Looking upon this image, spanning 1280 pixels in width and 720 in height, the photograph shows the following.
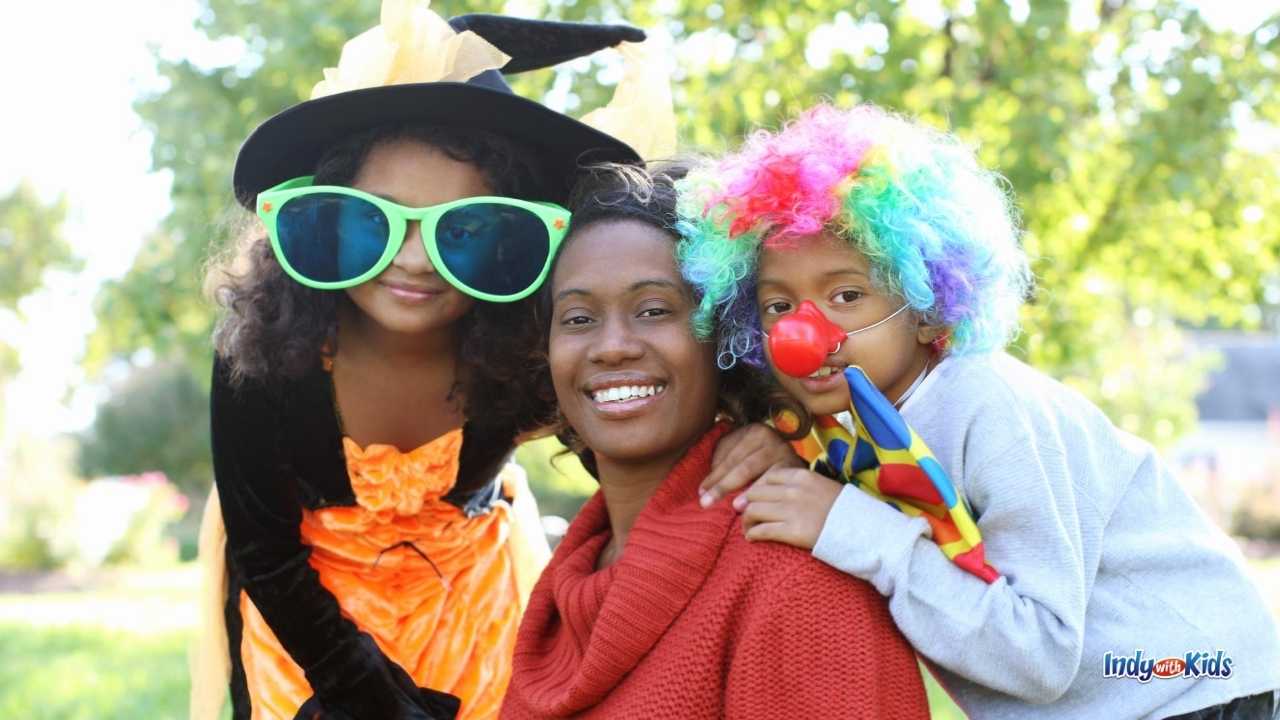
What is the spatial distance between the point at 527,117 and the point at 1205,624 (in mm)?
1723

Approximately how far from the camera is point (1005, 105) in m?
7.75

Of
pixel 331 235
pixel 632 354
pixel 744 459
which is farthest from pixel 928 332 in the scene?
pixel 331 235

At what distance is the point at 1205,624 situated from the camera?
2.28 m

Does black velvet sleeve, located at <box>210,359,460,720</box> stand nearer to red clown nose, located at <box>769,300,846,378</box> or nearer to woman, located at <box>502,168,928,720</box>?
woman, located at <box>502,168,928,720</box>

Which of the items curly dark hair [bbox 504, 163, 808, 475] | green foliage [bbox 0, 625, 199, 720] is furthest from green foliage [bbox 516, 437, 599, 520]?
curly dark hair [bbox 504, 163, 808, 475]

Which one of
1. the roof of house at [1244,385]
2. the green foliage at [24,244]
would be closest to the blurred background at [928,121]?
the green foliage at [24,244]

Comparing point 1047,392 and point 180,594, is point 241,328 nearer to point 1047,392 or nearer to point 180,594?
point 1047,392

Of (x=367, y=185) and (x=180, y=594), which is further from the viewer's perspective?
(x=180, y=594)

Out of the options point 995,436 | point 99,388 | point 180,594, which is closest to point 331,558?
point 995,436

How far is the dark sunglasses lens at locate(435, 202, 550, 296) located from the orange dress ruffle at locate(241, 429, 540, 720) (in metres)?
0.62

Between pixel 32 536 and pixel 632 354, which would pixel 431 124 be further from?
pixel 32 536

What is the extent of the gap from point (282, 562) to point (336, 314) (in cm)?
64

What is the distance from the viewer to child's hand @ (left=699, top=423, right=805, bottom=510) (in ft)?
7.38

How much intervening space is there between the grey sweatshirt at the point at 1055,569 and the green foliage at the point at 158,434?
65.7 ft
